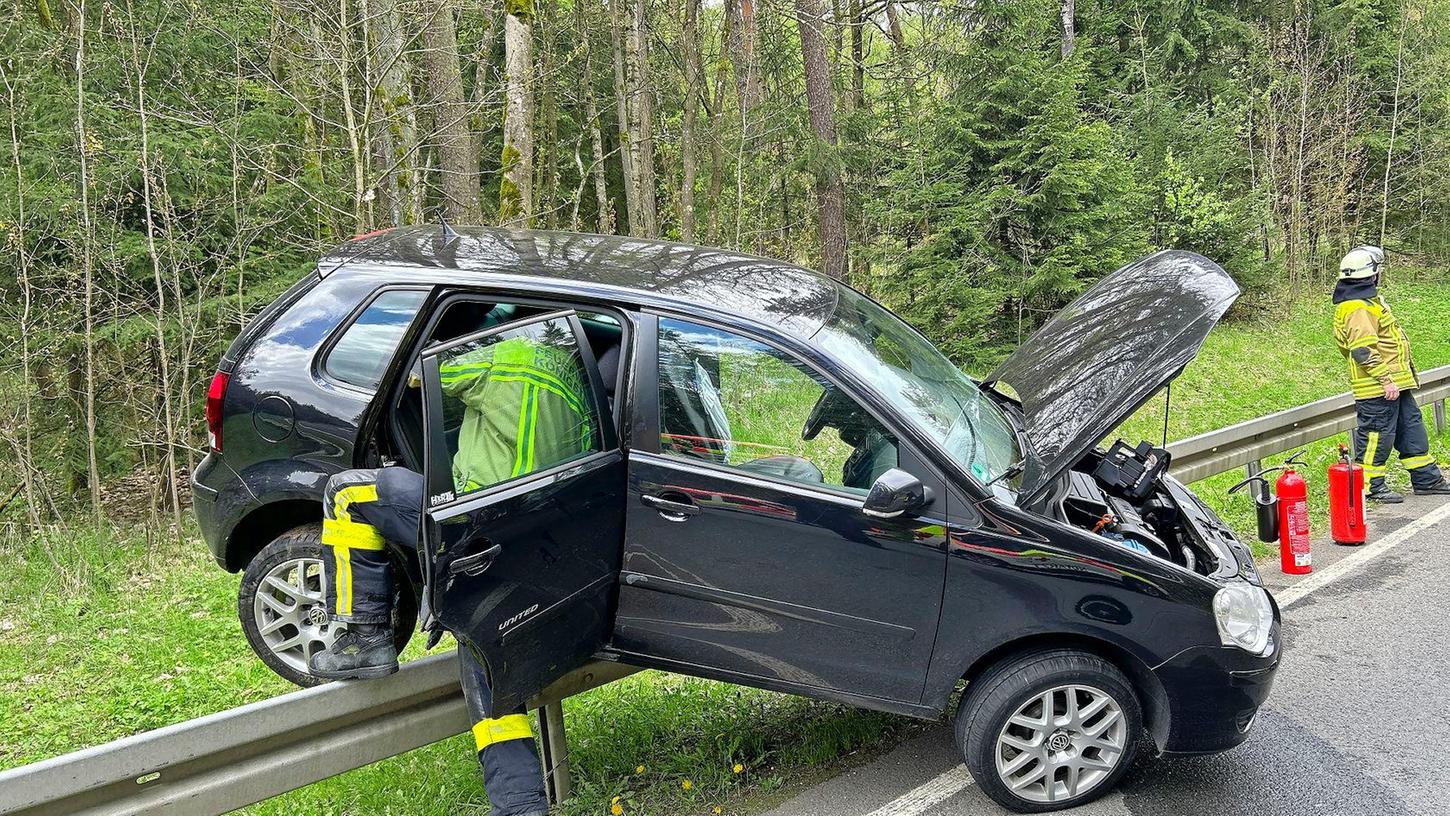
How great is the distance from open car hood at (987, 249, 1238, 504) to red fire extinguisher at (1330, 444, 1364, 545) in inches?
106

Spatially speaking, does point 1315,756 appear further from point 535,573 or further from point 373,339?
point 373,339

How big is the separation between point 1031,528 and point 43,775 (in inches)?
120

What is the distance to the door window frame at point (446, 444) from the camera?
3072 mm

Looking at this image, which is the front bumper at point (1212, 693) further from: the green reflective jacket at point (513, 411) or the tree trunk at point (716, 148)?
the tree trunk at point (716, 148)

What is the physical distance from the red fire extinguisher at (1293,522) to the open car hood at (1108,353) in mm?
1956

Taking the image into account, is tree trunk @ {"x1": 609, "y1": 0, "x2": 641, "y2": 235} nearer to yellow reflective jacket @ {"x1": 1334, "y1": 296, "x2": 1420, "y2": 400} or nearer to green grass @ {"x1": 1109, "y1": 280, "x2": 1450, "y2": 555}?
green grass @ {"x1": 1109, "y1": 280, "x2": 1450, "y2": 555}

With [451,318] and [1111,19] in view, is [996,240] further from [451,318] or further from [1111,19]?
[451,318]

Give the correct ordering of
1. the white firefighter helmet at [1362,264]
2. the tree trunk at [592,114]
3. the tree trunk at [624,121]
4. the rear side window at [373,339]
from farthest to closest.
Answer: the tree trunk at [592,114] → the tree trunk at [624,121] → the white firefighter helmet at [1362,264] → the rear side window at [373,339]

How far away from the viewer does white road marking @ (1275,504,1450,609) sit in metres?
5.74

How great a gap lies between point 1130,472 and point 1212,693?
3.54 feet

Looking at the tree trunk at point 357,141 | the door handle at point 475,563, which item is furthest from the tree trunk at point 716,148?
the door handle at point 475,563

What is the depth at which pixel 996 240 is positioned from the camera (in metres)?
12.8

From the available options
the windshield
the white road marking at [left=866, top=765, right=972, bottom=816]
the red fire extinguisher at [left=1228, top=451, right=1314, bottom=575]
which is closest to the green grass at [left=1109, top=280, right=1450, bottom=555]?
the red fire extinguisher at [left=1228, top=451, right=1314, bottom=575]

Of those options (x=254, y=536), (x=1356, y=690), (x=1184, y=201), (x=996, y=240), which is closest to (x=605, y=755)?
(x=254, y=536)
